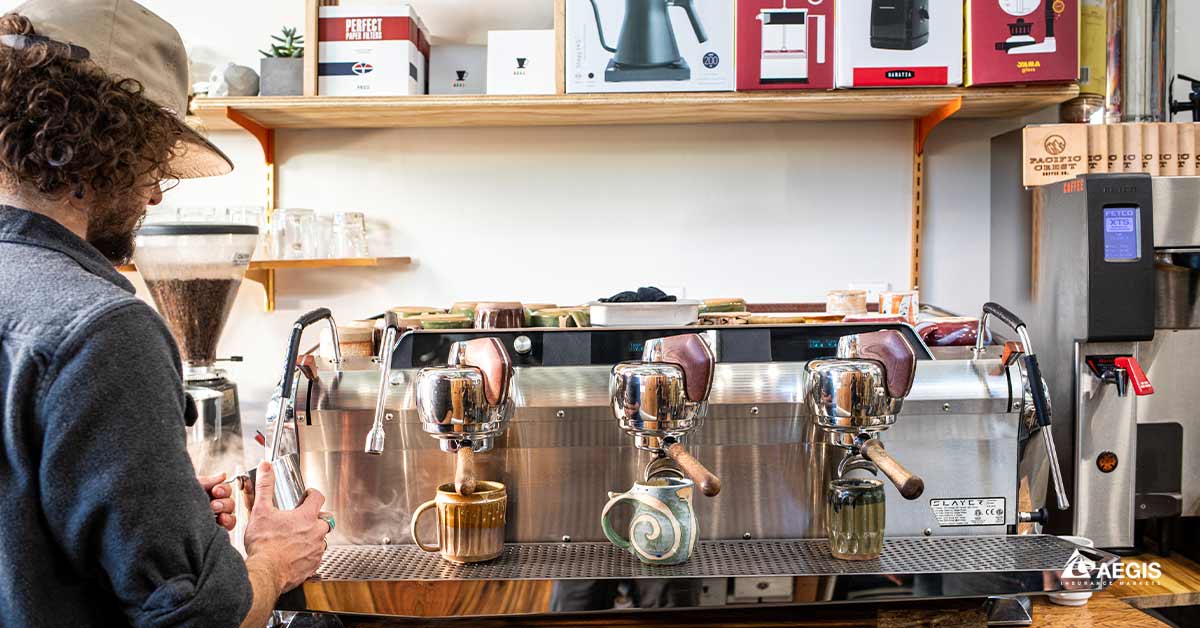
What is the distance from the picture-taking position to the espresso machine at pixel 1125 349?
1.80 m

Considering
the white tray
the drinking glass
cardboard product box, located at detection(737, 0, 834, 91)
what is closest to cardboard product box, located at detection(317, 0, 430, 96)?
the drinking glass

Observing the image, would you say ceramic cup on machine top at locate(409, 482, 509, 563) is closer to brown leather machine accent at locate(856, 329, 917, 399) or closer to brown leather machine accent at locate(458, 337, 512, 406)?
brown leather machine accent at locate(458, 337, 512, 406)

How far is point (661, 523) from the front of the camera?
4.02 feet

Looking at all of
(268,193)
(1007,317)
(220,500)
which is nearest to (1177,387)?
(1007,317)

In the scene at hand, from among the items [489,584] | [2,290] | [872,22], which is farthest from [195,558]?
[872,22]

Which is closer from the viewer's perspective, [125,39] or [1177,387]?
[125,39]

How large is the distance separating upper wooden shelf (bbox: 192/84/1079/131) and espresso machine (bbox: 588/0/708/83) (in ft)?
0.23

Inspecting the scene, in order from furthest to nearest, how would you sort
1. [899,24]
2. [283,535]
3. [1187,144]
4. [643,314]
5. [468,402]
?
[899,24] < [1187,144] < [643,314] < [468,402] < [283,535]

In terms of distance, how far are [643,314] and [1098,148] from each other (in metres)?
1.19

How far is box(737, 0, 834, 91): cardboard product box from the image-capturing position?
2113mm

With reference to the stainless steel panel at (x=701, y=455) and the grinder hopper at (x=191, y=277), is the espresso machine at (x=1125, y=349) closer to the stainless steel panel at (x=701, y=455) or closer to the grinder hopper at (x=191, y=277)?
the stainless steel panel at (x=701, y=455)

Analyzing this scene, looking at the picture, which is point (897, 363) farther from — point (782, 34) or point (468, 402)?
point (782, 34)

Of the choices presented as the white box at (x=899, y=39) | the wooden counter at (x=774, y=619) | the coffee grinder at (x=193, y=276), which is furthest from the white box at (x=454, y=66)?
the wooden counter at (x=774, y=619)

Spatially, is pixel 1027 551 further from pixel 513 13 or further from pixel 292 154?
pixel 292 154
